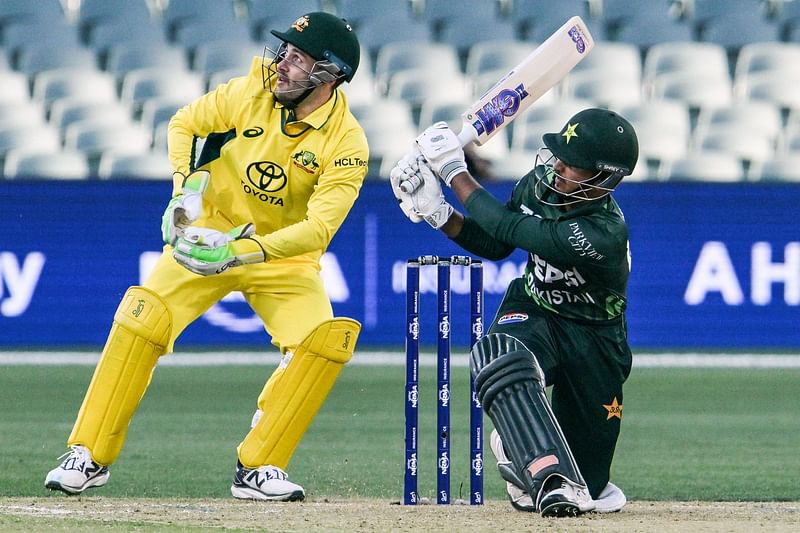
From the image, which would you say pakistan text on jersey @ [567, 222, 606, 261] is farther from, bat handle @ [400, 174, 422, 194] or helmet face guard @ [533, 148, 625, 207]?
bat handle @ [400, 174, 422, 194]

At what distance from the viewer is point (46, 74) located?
516 inches

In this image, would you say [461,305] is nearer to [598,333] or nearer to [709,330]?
[709,330]

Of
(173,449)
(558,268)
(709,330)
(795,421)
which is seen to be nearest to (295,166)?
(558,268)

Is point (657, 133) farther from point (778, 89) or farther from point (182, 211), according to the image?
point (182, 211)

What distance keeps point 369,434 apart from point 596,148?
3.06m

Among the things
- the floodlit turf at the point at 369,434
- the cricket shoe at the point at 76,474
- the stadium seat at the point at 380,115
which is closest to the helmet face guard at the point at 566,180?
the floodlit turf at the point at 369,434

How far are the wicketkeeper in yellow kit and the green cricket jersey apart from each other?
0.62m

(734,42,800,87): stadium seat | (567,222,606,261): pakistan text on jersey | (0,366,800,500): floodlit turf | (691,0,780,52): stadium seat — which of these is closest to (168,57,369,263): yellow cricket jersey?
(567,222,606,261): pakistan text on jersey

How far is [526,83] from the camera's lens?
5.50 m

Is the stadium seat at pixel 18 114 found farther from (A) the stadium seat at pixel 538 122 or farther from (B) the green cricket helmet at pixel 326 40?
(B) the green cricket helmet at pixel 326 40

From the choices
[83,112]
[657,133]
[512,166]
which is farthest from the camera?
[657,133]

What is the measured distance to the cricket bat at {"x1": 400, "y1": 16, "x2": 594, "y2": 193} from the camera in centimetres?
541

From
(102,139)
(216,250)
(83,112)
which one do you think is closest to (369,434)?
(216,250)

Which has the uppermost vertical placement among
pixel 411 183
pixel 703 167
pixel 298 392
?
pixel 703 167
